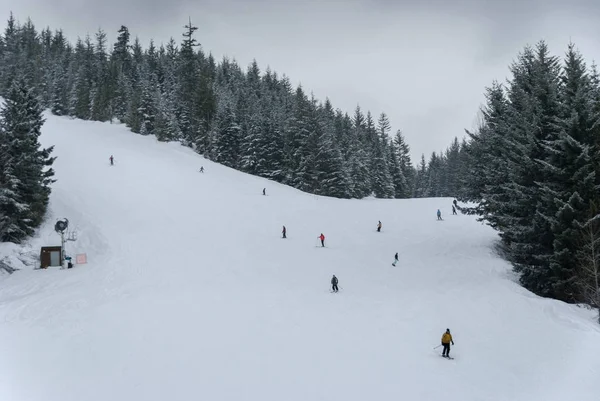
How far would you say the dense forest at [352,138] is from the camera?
2080cm

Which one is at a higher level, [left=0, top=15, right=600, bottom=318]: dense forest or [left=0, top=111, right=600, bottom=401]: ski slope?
[left=0, top=15, right=600, bottom=318]: dense forest

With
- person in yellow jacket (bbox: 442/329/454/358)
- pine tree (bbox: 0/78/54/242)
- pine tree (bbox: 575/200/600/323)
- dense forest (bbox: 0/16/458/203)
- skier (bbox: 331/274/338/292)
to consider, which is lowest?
person in yellow jacket (bbox: 442/329/454/358)

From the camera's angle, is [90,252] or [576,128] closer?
[576,128]

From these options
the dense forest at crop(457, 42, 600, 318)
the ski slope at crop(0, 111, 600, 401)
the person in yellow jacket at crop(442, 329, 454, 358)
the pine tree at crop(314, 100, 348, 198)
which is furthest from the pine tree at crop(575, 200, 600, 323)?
the pine tree at crop(314, 100, 348, 198)

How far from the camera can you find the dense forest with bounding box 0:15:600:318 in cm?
2080

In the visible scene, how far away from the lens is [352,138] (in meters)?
75.9

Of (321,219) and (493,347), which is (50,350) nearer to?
(493,347)

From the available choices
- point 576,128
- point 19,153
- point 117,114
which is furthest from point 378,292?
point 117,114

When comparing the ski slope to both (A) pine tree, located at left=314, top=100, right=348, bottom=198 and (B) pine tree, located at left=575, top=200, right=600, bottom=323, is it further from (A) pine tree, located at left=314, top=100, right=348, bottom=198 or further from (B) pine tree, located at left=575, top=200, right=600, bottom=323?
(A) pine tree, located at left=314, top=100, right=348, bottom=198

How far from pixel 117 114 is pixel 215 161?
113 feet

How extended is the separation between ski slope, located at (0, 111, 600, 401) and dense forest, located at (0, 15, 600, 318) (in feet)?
10.3

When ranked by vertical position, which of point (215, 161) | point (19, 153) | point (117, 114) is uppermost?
point (117, 114)

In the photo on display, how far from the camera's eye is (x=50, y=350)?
46.6 feet

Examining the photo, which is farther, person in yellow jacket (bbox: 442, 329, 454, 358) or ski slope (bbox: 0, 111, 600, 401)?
person in yellow jacket (bbox: 442, 329, 454, 358)
